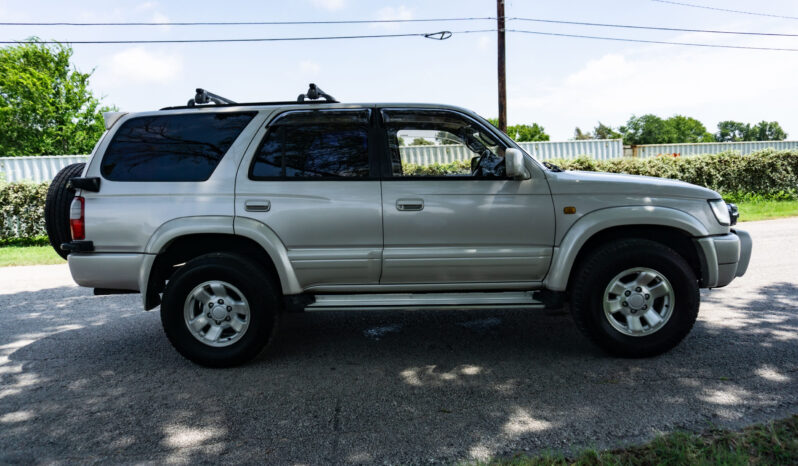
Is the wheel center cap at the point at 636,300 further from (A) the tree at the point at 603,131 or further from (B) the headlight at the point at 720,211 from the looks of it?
(A) the tree at the point at 603,131

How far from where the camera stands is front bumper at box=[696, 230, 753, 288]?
4.09m

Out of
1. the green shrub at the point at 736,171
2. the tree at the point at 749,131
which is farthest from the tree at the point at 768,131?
the green shrub at the point at 736,171

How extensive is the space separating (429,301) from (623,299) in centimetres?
147

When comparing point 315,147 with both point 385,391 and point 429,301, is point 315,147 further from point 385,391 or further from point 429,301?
point 385,391

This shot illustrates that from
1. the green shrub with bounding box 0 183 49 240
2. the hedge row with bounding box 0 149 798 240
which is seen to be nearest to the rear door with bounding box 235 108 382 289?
the green shrub with bounding box 0 183 49 240

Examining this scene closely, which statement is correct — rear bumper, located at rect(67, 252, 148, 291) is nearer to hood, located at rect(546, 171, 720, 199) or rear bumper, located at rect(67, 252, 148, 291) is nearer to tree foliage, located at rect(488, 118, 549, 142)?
hood, located at rect(546, 171, 720, 199)

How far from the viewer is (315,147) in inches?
166

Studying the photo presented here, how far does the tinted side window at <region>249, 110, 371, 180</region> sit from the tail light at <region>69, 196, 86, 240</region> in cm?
131

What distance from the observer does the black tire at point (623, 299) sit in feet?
13.1

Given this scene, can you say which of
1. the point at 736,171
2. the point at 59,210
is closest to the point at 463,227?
the point at 59,210

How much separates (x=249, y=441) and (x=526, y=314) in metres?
3.34

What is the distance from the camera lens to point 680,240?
4.27 metres

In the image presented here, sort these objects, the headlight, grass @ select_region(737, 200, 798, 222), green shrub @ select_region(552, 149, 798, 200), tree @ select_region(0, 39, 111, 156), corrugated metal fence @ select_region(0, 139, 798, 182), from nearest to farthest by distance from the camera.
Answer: the headlight, corrugated metal fence @ select_region(0, 139, 798, 182), grass @ select_region(737, 200, 798, 222), green shrub @ select_region(552, 149, 798, 200), tree @ select_region(0, 39, 111, 156)

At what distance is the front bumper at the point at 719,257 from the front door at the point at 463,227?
3.90 feet
